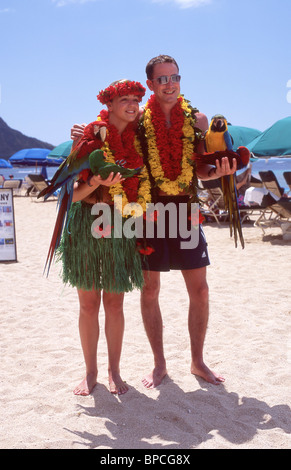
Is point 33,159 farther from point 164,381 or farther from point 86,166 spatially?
point 86,166

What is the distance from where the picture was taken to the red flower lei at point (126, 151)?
2.60 metres

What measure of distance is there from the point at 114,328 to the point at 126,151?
40.0 inches

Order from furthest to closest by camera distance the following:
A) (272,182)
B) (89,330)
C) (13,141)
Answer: (13,141) → (272,182) → (89,330)

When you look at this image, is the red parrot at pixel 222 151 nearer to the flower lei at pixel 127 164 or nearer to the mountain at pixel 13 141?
the flower lei at pixel 127 164

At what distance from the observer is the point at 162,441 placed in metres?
2.29

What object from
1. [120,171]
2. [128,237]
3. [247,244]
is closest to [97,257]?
[128,237]

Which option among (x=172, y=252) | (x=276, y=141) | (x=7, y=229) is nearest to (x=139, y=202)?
(x=172, y=252)

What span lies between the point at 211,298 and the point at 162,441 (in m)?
2.52

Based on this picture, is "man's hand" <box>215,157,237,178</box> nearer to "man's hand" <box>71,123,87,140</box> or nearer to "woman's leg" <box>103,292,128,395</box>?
"man's hand" <box>71,123,87,140</box>

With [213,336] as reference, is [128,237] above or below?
above

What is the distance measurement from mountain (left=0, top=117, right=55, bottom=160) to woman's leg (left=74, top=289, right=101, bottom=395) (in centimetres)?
12413

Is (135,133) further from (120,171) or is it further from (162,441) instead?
(162,441)

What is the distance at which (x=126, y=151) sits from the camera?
2625 mm

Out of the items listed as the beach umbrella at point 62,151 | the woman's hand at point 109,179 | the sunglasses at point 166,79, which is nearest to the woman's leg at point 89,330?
the woman's hand at point 109,179
